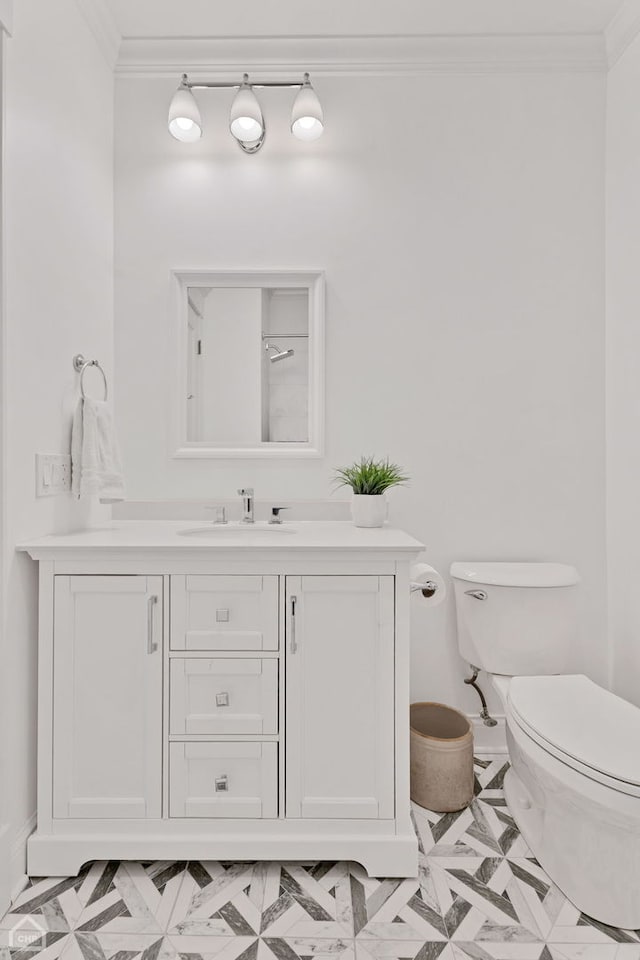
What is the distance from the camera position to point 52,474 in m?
1.58

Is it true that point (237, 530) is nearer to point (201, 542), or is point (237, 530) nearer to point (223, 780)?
point (201, 542)

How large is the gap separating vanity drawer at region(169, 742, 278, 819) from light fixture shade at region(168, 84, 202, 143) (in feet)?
6.42

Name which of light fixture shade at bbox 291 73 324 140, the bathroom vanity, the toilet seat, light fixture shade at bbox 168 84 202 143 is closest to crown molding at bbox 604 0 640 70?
light fixture shade at bbox 291 73 324 140

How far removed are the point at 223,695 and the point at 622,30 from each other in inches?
97.2

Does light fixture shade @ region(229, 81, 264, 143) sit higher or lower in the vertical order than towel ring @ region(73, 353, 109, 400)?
higher

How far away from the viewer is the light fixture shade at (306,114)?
1.85m

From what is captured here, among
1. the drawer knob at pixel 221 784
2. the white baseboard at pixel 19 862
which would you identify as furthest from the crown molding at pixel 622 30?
the white baseboard at pixel 19 862

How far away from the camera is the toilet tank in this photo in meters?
1.75

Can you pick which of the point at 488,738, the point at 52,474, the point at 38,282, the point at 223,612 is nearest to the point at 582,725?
the point at 488,738

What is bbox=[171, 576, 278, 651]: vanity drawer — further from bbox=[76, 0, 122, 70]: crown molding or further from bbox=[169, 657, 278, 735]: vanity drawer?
bbox=[76, 0, 122, 70]: crown molding

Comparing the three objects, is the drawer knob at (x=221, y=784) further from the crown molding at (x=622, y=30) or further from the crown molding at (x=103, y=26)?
the crown molding at (x=622, y=30)

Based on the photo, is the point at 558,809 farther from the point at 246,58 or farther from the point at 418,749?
the point at 246,58

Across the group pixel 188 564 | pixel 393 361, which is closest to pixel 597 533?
pixel 393 361

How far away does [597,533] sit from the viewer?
198cm
